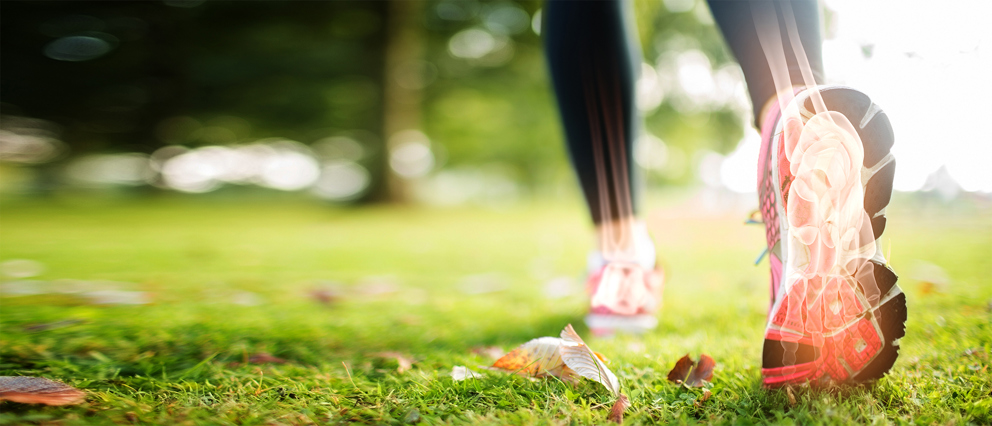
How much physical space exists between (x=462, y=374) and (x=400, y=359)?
15cm

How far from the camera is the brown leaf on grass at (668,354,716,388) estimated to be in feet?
2.87

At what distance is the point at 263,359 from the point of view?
0.99 metres

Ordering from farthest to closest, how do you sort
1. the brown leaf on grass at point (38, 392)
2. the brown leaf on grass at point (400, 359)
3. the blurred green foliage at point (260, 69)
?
the blurred green foliage at point (260, 69), the brown leaf on grass at point (400, 359), the brown leaf on grass at point (38, 392)

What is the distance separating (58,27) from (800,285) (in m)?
12.6

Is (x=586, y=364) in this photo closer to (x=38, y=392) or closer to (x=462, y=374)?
(x=462, y=374)

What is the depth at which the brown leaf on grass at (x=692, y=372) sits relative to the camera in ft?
2.87

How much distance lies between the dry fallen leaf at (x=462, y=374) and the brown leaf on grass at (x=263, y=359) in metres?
0.33

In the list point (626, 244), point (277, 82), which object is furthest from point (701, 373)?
point (277, 82)

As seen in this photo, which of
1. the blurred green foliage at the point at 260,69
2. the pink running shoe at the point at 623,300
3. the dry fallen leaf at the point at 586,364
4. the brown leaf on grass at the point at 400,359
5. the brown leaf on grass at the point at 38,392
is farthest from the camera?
the blurred green foliage at the point at 260,69

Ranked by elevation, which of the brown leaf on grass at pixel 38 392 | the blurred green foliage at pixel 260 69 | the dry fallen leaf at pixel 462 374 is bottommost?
the dry fallen leaf at pixel 462 374

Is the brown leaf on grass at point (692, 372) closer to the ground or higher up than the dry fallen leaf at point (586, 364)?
closer to the ground

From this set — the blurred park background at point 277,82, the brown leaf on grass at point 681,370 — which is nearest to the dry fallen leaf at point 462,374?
the brown leaf on grass at point 681,370

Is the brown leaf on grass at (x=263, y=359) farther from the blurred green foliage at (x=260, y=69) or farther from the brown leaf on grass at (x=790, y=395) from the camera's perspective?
the blurred green foliage at (x=260, y=69)

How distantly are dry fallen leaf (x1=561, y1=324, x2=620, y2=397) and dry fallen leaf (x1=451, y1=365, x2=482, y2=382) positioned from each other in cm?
15
